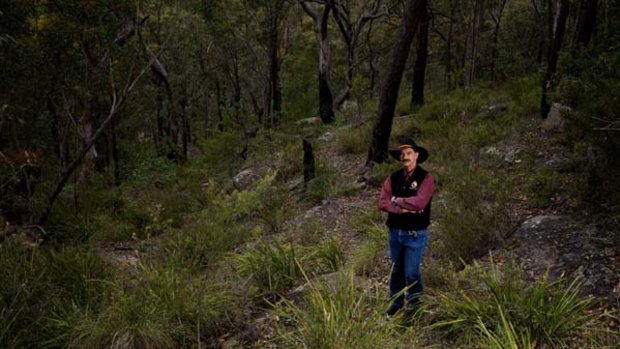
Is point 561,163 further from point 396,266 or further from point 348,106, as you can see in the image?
point 348,106

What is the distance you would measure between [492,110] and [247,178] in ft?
24.6

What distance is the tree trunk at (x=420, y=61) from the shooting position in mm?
14613

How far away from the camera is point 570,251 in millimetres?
5301

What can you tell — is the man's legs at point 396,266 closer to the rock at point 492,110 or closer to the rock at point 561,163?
the rock at point 561,163

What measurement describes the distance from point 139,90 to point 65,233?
17095 mm

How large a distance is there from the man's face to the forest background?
123 cm

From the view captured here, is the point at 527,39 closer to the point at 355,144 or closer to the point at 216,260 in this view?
the point at 355,144

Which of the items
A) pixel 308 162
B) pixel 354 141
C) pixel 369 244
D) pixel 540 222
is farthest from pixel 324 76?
pixel 540 222

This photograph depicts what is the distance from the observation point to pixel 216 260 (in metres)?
7.34

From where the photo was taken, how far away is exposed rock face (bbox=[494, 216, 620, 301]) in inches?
184

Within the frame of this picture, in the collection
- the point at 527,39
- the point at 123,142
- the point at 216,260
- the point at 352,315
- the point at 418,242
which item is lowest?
the point at 123,142

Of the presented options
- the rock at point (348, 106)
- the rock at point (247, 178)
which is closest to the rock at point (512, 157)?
the rock at point (247, 178)

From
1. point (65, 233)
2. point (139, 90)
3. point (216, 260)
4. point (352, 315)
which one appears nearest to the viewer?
point (352, 315)

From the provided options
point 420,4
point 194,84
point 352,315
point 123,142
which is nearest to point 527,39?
point 194,84
